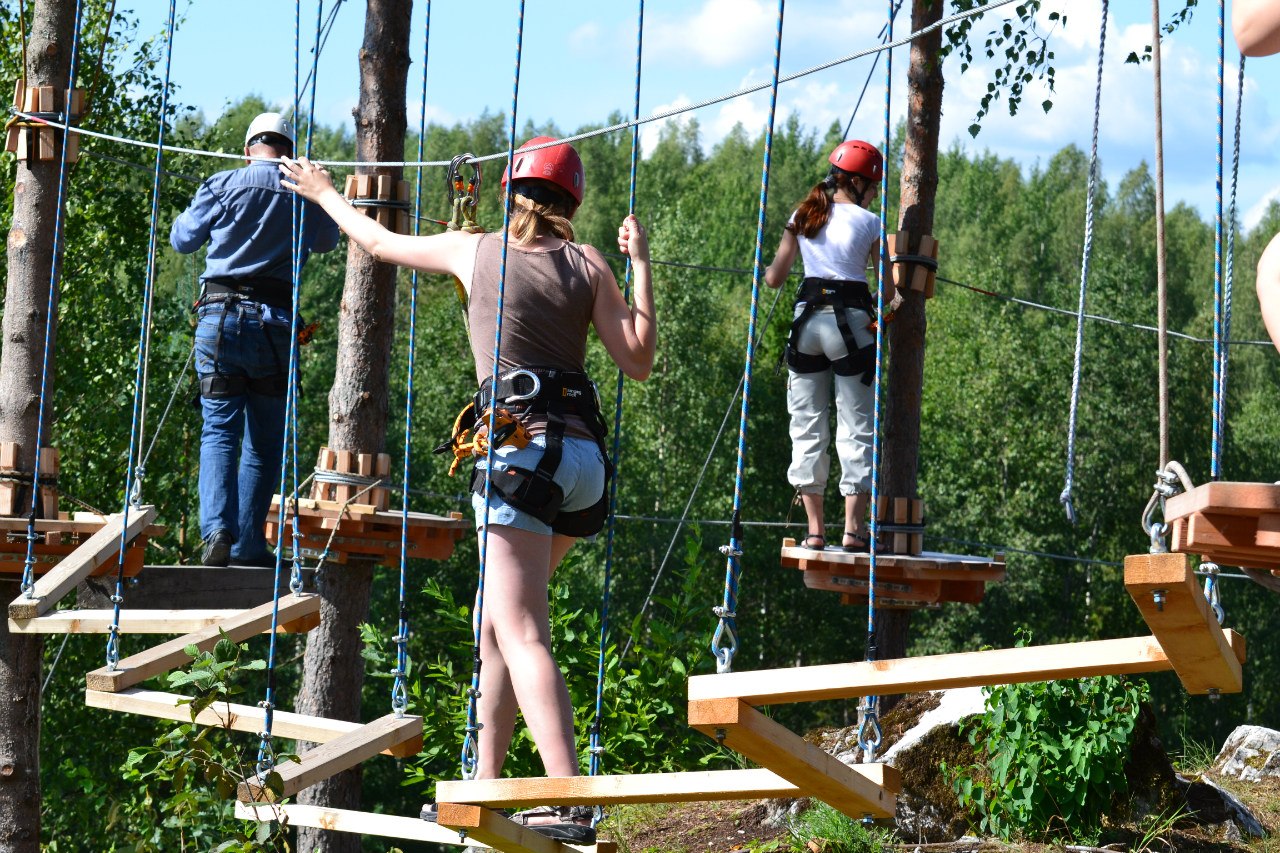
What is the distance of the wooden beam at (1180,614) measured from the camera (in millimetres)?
2361

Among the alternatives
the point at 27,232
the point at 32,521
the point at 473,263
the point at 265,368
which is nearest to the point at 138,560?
the point at 32,521

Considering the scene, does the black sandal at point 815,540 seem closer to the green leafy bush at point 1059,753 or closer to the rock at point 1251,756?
the green leafy bush at point 1059,753

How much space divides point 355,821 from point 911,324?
415 cm

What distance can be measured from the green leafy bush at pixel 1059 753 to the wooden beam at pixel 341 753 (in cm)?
220

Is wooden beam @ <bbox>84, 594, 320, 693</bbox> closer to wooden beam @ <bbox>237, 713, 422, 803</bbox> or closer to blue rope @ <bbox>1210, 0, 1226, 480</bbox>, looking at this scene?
wooden beam @ <bbox>237, 713, 422, 803</bbox>

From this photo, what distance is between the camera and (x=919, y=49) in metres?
7.83

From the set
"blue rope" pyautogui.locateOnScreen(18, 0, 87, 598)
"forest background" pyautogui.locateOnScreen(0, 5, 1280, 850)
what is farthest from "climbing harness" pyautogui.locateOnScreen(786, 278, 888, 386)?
"forest background" pyautogui.locateOnScreen(0, 5, 1280, 850)

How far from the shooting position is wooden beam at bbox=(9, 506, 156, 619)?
18.1 feet

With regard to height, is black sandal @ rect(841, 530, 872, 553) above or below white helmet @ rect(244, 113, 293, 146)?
below

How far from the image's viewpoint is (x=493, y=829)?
3186 millimetres

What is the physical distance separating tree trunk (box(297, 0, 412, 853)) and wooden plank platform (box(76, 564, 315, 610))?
1377 millimetres

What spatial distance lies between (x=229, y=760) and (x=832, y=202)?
3.20 meters

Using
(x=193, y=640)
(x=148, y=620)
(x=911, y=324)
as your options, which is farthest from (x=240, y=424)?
(x=911, y=324)

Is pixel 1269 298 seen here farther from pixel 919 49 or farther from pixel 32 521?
pixel 919 49
